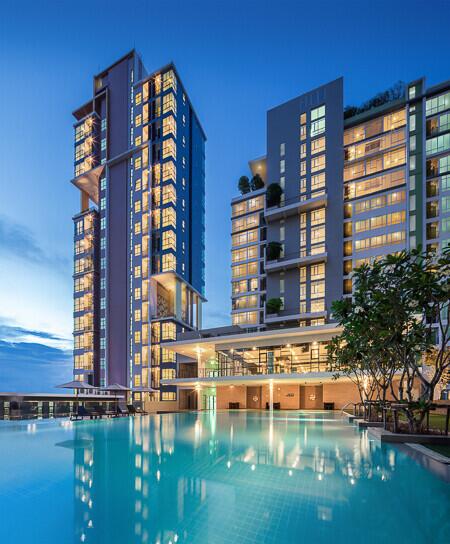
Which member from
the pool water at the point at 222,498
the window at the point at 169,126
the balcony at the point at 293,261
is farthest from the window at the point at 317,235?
the pool water at the point at 222,498

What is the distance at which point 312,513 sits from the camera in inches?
169

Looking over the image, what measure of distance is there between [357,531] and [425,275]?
6.78 metres

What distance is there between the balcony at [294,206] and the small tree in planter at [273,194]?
585mm

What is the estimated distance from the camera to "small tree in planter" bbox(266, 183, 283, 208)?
4525cm

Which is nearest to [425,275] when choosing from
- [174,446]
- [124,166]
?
[174,446]

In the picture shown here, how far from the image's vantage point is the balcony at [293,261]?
40844 mm

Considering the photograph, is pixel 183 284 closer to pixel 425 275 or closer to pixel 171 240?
pixel 171 240

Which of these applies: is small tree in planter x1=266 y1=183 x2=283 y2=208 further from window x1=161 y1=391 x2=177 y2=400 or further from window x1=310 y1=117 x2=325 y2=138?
window x1=161 y1=391 x2=177 y2=400

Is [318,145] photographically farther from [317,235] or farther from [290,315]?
[290,315]

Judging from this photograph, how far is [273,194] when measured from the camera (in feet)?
149

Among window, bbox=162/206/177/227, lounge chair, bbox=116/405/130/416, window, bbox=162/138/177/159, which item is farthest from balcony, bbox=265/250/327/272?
lounge chair, bbox=116/405/130/416

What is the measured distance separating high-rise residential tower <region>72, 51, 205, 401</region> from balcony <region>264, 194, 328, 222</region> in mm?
14814

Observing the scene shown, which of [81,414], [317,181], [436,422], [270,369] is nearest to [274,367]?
[270,369]

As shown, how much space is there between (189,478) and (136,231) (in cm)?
5075
